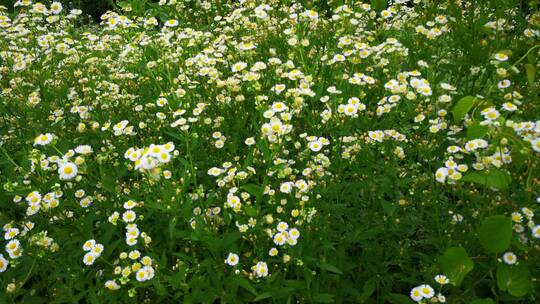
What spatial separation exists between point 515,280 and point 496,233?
0.31 metres

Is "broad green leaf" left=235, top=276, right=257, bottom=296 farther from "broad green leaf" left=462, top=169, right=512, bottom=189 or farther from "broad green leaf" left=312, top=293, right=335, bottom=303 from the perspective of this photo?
"broad green leaf" left=462, top=169, right=512, bottom=189

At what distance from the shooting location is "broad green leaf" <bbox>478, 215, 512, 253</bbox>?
5.73 feet

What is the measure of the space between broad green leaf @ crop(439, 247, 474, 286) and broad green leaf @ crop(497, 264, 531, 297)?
0.61 ft

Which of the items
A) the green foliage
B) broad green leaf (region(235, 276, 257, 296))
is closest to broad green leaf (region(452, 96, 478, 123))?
the green foliage

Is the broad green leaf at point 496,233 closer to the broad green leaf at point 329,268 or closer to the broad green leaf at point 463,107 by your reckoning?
the broad green leaf at point 463,107

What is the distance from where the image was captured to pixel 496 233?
69.8 inches

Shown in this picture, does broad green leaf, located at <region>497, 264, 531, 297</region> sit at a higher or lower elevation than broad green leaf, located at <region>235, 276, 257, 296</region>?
higher

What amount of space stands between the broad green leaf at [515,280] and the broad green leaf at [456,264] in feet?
0.61

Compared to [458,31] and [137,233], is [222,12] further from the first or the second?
[137,233]

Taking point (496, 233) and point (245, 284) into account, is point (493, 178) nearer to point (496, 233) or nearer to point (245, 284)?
point (496, 233)

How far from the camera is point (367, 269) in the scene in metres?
2.40

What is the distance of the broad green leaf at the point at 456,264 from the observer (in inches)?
73.3

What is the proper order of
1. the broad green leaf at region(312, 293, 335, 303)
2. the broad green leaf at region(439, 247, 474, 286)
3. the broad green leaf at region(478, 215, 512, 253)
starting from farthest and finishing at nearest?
the broad green leaf at region(312, 293, 335, 303) < the broad green leaf at region(439, 247, 474, 286) < the broad green leaf at region(478, 215, 512, 253)

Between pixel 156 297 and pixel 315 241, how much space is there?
2.86 ft
